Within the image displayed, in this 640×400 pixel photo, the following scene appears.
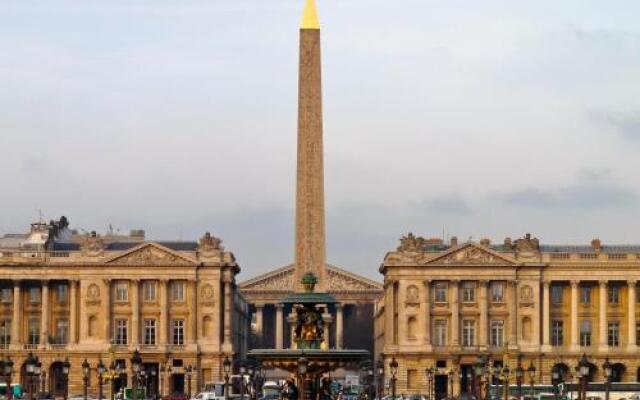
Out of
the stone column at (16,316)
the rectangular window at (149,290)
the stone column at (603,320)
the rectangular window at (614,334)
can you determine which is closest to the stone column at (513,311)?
the stone column at (603,320)

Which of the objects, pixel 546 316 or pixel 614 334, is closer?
pixel 546 316

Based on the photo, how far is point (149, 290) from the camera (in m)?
144

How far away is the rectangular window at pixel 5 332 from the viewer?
14450cm

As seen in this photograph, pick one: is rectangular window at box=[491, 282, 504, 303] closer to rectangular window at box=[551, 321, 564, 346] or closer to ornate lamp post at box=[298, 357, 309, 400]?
rectangular window at box=[551, 321, 564, 346]

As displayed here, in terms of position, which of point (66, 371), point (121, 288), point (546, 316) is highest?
point (121, 288)

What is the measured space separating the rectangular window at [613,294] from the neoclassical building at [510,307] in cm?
6

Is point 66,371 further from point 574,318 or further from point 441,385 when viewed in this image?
point 574,318

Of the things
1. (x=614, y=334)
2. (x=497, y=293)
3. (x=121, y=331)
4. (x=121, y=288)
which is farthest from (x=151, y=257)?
(x=614, y=334)

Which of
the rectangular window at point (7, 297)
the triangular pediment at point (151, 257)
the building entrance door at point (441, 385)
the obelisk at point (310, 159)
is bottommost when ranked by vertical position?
the building entrance door at point (441, 385)

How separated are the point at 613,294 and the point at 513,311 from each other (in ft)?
21.8

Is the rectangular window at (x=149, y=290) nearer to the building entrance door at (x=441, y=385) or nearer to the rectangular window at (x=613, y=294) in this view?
the building entrance door at (x=441, y=385)

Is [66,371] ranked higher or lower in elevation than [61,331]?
lower

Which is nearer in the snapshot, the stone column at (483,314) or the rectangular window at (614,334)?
the stone column at (483,314)

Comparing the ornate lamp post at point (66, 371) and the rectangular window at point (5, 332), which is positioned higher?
the rectangular window at point (5, 332)
